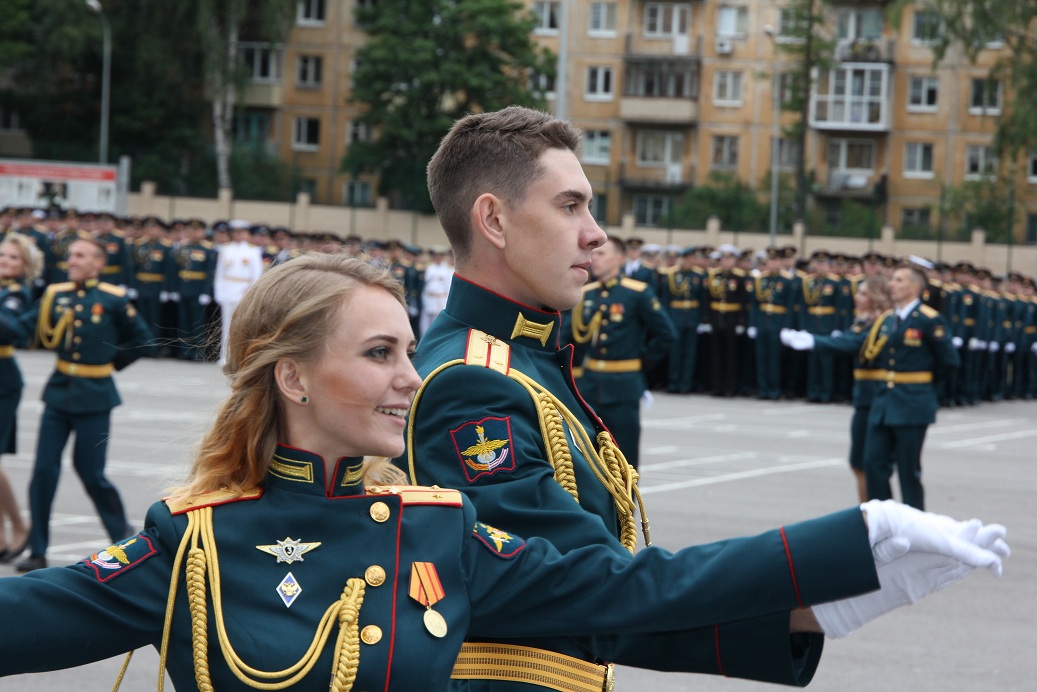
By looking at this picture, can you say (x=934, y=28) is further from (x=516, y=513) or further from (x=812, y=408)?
(x=516, y=513)

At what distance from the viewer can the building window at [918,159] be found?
2328 inches

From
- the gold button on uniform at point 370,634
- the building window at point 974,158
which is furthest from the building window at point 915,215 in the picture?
the gold button on uniform at point 370,634

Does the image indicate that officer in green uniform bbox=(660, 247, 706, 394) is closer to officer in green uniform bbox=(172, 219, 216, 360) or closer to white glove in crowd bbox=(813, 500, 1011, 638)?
officer in green uniform bbox=(172, 219, 216, 360)

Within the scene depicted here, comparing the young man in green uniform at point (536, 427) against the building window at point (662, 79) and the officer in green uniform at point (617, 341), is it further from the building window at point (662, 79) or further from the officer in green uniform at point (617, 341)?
the building window at point (662, 79)

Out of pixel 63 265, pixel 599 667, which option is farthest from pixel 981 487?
pixel 63 265

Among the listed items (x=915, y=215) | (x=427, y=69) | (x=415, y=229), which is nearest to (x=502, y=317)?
(x=415, y=229)

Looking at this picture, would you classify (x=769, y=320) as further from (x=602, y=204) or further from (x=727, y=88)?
(x=727, y=88)

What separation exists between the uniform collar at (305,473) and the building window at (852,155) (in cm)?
5997

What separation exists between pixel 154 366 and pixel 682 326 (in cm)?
844

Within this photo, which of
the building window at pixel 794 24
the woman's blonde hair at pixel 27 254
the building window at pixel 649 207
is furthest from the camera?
the building window at pixel 649 207

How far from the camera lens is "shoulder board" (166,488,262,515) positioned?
2658 millimetres

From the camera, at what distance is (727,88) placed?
198 feet

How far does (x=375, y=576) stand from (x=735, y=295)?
2214cm

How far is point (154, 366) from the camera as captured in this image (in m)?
23.7
